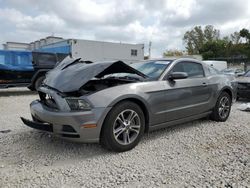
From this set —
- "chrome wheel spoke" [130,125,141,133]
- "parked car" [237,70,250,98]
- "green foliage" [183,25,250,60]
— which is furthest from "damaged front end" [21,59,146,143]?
"green foliage" [183,25,250,60]

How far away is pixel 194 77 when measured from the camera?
5.00 m

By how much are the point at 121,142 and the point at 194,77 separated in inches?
86.0

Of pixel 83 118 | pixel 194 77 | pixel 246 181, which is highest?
pixel 194 77

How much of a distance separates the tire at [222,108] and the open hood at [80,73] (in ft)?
7.11

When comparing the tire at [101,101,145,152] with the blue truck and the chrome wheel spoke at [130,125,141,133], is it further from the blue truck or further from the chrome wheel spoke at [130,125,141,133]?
the blue truck

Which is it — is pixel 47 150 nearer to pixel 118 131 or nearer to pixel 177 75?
pixel 118 131

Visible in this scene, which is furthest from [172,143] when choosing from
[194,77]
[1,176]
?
[1,176]

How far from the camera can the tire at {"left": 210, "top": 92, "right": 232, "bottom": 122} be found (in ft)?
18.0

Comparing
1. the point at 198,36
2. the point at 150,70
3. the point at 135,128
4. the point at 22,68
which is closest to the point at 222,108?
the point at 150,70

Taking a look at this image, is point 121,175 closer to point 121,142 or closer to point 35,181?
point 121,142

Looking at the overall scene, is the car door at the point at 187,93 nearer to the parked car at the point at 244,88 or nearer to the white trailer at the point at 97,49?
the parked car at the point at 244,88

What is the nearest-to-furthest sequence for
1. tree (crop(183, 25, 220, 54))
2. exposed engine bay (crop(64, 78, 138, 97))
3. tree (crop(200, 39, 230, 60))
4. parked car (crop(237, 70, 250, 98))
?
1. exposed engine bay (crop(64, 78, 138, 97))
2. parked car (crop(237, 70, 250, 98))
3. tree (crop(200, 39, 230, 60))
4. tree (crop(183, 25, 220, 54))

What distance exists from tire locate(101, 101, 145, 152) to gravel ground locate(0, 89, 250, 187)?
0.14 meters

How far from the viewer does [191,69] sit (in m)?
5.08
